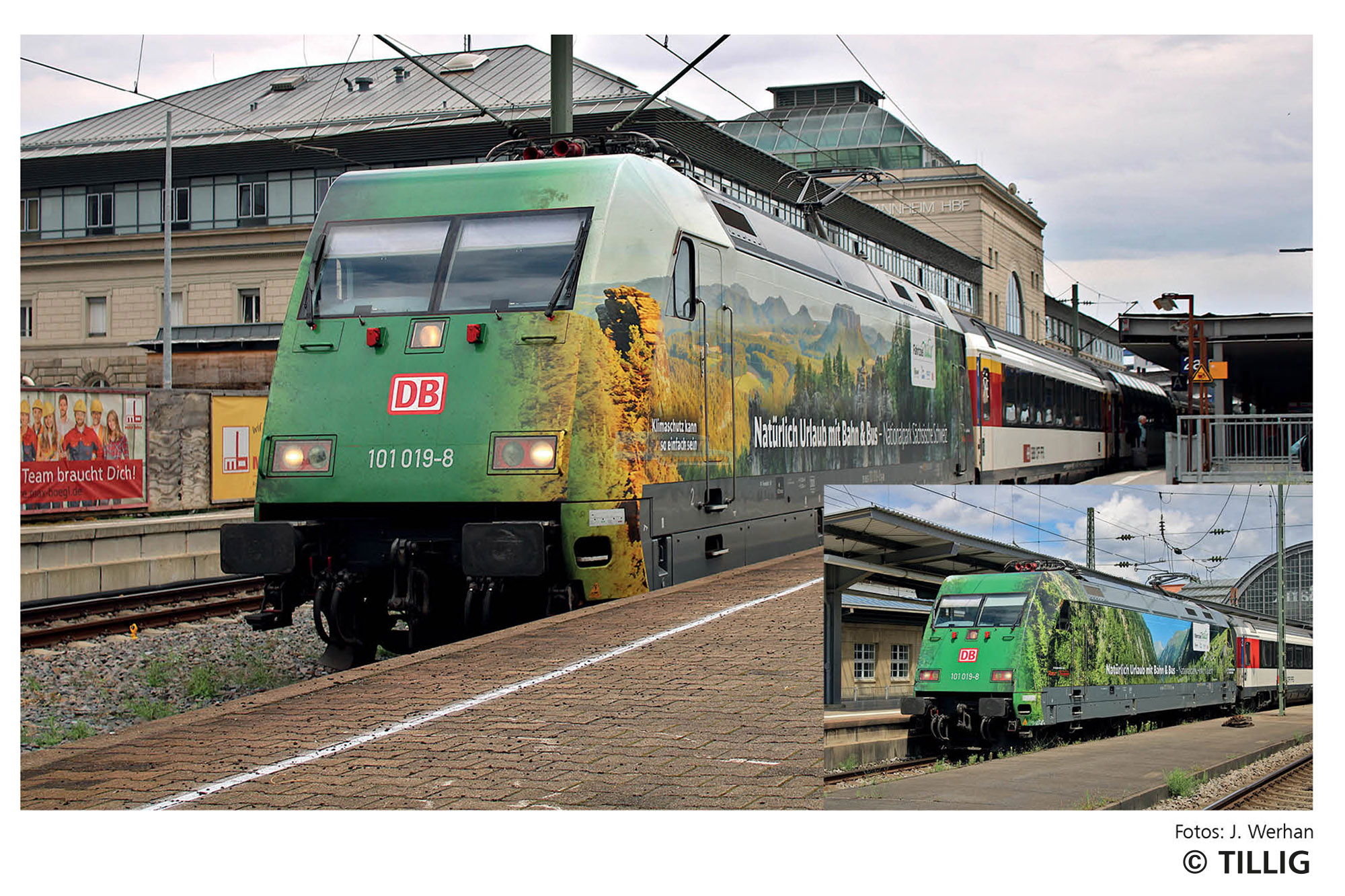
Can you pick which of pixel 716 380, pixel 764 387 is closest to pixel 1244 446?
pixel 764 387

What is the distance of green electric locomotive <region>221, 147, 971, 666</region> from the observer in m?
8.54

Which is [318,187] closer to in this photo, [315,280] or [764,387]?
[764,387]

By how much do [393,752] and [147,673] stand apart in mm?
6190

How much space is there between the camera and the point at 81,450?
1745 cm

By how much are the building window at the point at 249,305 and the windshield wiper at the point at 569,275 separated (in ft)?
117

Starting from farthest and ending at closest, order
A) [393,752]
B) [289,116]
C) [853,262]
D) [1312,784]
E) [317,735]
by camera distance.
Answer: [289,116] → [853,262] → [317,735] → [393,752] → [1312,784]

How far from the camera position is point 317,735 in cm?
584

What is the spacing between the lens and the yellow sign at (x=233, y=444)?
20094mm

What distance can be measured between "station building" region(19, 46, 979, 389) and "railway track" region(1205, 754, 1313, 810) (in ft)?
112

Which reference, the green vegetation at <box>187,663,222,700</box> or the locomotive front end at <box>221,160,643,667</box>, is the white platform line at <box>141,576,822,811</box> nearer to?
the locomotive front end at <box>221,160,643,667</box>

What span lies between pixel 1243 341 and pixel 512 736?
20.0 meters
